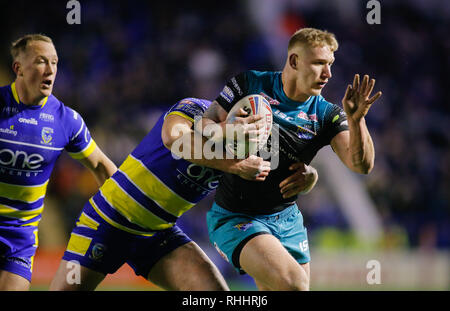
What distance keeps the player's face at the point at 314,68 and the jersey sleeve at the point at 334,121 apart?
9.7 inches

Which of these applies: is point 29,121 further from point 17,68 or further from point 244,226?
point 244,226

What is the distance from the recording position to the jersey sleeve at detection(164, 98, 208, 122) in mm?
4086

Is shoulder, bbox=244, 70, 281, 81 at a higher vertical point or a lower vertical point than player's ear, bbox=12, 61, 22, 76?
lower

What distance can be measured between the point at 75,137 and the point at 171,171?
1048 millimetres

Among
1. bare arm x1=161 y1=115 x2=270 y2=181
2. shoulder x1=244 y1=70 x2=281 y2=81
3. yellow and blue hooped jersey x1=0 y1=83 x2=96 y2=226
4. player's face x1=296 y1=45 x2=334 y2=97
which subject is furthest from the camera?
yellow and blue hooped jersey x1=0 y1=83 x2=96 y2=226

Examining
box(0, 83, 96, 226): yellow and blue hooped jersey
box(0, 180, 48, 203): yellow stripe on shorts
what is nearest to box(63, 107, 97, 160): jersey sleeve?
box(0, 83, 96, 226): yellow and blue hooped jersey

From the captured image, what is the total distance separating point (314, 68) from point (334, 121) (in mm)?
441

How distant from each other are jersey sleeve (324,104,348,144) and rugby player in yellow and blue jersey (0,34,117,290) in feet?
6.54

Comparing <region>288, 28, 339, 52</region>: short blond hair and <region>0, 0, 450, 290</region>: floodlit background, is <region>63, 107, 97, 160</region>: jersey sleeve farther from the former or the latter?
<region>0, 0, 450, 290</region>: floodlit background

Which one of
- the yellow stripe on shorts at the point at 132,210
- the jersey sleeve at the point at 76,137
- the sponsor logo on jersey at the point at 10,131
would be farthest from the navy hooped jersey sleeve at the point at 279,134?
the sponsor logo on jersey at the point at 10,131

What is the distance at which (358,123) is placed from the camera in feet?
12.8

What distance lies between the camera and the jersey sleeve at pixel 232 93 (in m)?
4.05

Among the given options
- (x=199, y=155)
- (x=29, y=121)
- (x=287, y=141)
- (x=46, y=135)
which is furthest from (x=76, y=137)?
(x=287, y=141)
